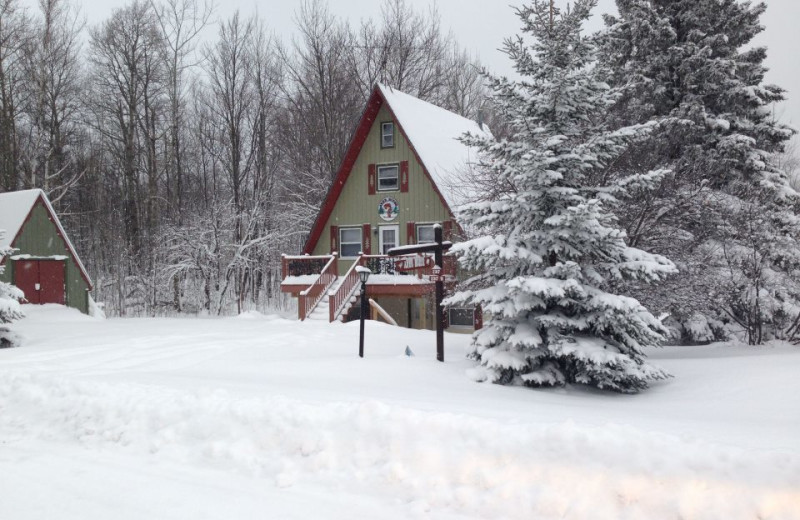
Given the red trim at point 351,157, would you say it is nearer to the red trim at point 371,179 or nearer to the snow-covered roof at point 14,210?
the red trim at point 371,179

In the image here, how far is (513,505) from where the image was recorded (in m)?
4.36

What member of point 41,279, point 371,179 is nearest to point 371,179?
point 371,179

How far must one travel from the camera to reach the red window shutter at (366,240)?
69.3ft

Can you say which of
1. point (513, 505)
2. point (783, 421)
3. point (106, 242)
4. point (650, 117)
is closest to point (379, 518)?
point (513, 505)

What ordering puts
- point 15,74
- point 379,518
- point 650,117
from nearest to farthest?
point 379,518 → point 650,117 → point 15,74

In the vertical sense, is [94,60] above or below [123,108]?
above

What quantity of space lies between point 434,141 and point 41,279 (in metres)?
15.9

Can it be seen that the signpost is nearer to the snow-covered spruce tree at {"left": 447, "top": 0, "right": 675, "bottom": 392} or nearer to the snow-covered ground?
the snow-covered spruce tree at {"left": 447, "top": 0, "right": 675, "bottom": 392}

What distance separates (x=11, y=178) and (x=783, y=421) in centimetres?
3244

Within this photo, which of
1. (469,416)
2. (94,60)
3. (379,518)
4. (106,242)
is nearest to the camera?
(379,518)

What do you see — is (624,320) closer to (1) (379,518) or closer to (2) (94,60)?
(1) (379,518)

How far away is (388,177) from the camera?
21.3 m

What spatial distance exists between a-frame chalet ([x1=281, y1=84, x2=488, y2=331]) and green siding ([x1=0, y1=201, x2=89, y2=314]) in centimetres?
930

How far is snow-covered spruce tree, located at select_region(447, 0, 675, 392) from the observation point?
8.07 metres
